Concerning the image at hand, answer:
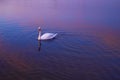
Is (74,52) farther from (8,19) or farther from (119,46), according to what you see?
(8,19)

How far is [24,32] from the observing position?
66.4 ft

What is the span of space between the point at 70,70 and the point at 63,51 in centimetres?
279

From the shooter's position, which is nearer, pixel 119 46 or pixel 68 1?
pixel 119 46

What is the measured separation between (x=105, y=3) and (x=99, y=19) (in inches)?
285

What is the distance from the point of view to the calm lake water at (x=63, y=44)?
1305 centimetres

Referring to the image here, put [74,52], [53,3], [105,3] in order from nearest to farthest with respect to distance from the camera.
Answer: [74,52]
[105,3]
[53,3]

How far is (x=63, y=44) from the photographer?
55.7 ft

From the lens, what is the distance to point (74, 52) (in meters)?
15.6

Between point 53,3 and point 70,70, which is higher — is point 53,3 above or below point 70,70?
above

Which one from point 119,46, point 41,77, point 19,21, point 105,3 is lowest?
point 41,77

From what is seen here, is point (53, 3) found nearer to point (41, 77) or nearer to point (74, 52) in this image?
point (74, 52)

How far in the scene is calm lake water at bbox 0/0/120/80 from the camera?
13.0 meters

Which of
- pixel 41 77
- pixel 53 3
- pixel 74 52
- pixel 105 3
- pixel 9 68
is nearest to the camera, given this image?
pixel 41 77

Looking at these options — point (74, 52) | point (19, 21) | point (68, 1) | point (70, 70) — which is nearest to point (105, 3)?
point (68, 1)
